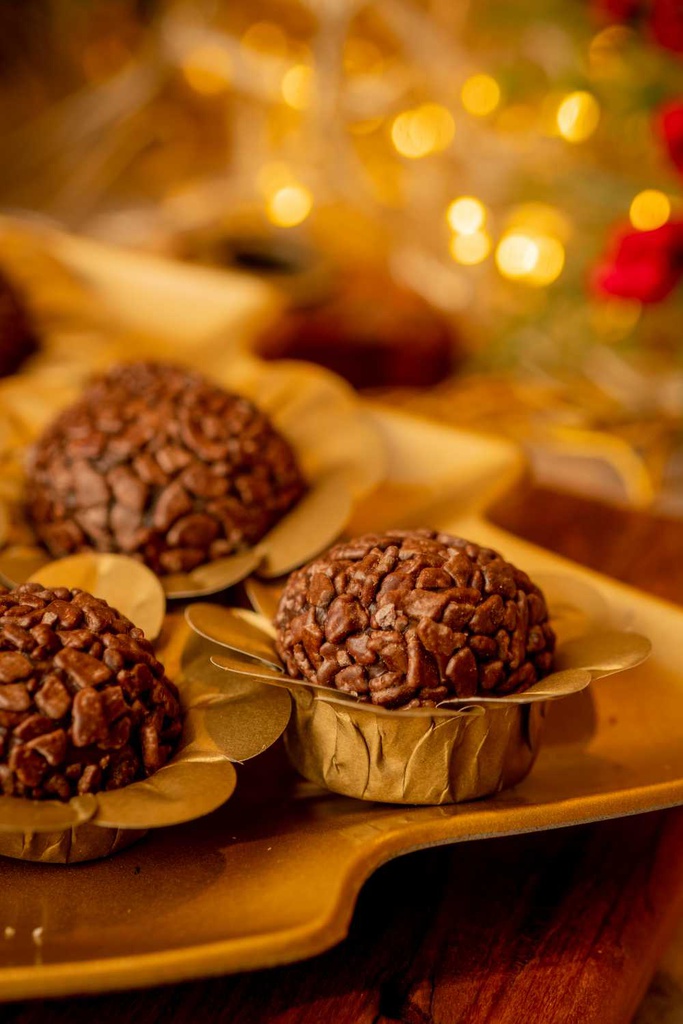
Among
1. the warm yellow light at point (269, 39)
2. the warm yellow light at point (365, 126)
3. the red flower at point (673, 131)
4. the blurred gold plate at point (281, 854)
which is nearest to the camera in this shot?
the blurred gold plate at point (281, 854)

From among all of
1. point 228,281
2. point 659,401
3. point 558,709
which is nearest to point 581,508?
point 558,709

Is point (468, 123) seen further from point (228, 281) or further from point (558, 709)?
point (558, 709)

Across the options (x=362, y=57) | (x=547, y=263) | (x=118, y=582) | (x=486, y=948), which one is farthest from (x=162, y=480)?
(x=362, y=57)

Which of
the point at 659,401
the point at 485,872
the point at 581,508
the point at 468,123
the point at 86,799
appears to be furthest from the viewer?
the point at 468,123

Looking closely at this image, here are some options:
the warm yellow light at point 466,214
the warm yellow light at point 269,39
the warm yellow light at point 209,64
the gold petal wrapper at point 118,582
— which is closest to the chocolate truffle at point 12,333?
the gold petal wrapper at point 118,582

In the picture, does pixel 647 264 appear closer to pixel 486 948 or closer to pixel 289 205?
pixel 486 948

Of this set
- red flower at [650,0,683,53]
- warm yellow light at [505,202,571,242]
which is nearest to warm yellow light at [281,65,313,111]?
warm yellow light at [505,202,571,242]

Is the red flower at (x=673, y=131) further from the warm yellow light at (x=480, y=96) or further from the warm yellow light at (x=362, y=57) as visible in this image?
the warm yellow light at (x=362, y=57)
